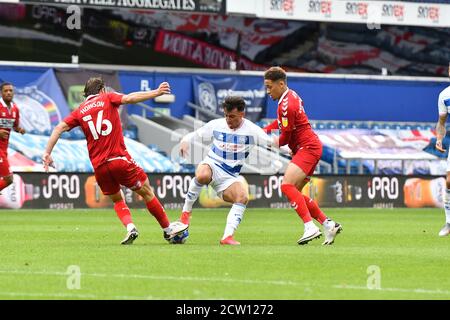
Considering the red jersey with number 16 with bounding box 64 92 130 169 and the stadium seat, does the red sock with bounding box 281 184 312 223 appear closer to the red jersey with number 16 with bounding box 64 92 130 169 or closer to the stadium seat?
the red jersey with number 16 with bounding box 64 92 130 169

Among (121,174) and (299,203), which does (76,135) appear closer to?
(121,174)

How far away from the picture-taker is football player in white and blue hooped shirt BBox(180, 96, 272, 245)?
16469mm

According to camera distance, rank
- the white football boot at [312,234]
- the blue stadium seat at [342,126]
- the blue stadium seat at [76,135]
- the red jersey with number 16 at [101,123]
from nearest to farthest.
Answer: the red jersey with number 16 at [101,123] < the white football boot at [312,234] < the blue stadium seat at [76,135] < the blue stadium seat at [342,126]

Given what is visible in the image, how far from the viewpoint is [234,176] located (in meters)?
16.8

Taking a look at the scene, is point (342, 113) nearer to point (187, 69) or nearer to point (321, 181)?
point (187, 69)

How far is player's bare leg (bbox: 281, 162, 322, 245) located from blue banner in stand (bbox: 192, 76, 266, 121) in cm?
2168

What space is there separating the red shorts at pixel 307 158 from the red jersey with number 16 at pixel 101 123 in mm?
2283

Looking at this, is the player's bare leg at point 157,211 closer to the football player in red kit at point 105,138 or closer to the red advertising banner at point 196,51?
the football player in red kit at point 105,138

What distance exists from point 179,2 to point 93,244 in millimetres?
18522

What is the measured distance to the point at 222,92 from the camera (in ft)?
126

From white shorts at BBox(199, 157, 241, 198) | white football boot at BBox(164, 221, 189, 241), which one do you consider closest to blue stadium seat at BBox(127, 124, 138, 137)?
white shorts at BBox(199, 157, 241, 198)

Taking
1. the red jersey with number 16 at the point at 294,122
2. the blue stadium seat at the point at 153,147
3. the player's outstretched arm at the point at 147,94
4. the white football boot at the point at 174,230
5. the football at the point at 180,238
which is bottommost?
the blue stadium seat at the point at 153,147

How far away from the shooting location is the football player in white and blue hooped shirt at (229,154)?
54.0 ft

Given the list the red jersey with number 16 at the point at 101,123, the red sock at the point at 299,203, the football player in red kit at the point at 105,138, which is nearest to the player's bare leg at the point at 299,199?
the red sock at the point at 299,203
